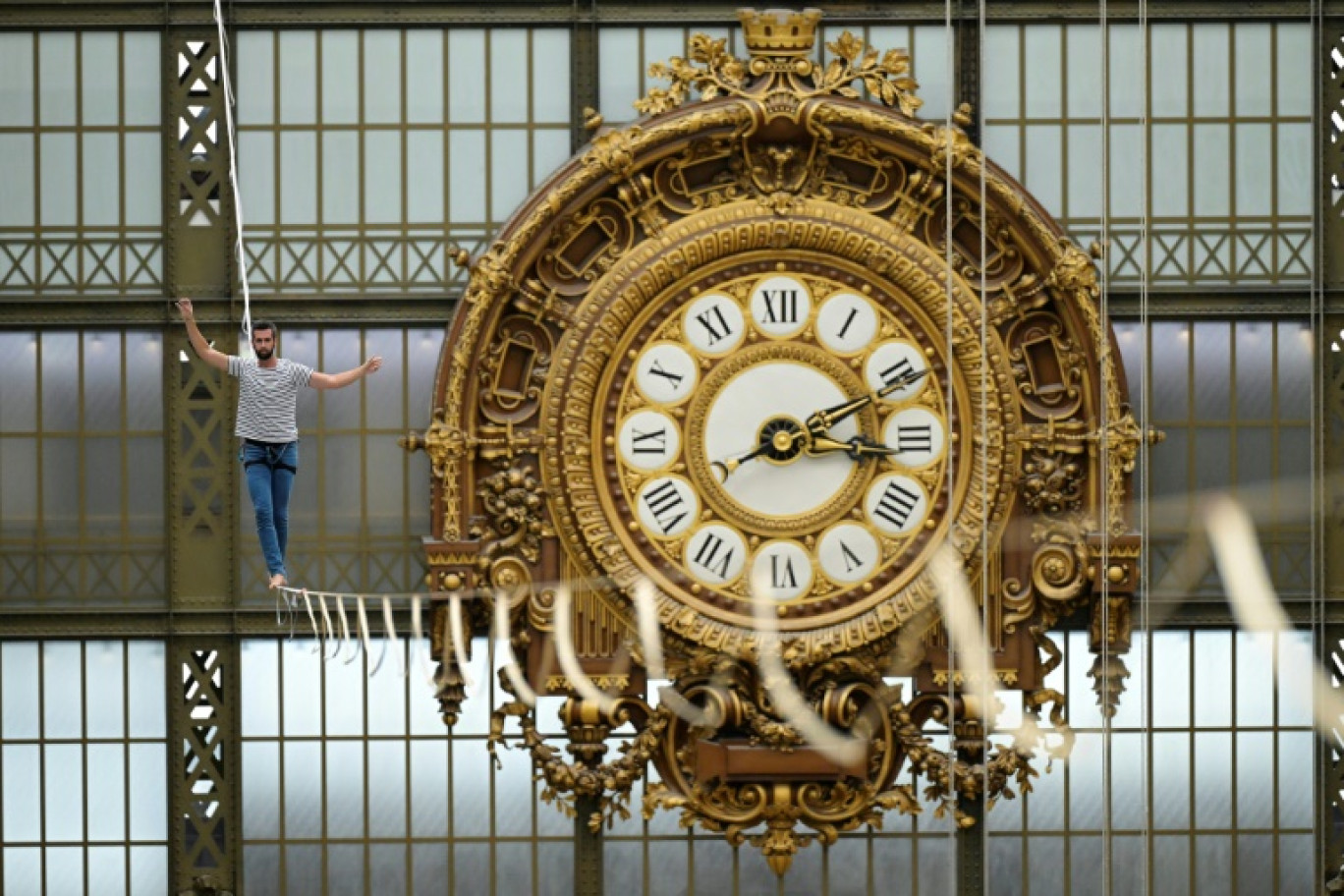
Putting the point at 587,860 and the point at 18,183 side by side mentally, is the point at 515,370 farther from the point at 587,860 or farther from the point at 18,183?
the point at 18,183

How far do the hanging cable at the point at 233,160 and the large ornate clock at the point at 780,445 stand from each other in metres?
1.43

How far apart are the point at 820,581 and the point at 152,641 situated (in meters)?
4.26

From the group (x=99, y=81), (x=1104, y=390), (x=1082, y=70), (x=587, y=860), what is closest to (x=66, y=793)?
(x=587, y=860)

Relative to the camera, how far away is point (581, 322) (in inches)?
683

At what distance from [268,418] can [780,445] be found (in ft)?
10.3

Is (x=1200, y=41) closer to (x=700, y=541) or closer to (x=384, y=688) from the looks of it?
(x=700, y=541)

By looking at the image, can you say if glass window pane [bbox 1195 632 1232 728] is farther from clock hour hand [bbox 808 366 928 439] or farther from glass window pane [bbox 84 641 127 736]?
glass window pane [bbox 84 641 127 736]

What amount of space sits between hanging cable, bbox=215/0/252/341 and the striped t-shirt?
0.34m

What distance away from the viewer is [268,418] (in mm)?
17031

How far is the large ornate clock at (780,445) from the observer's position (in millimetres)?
17312

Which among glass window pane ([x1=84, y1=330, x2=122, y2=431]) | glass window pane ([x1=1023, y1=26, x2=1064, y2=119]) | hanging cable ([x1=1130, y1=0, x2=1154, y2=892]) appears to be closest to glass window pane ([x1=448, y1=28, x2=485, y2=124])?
glass window pane ([x1=84, y1=330, x2=122, y2=431])

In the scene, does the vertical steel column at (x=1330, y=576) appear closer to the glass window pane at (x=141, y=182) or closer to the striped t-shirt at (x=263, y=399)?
the striped t-shirt at (x=263, y=399)

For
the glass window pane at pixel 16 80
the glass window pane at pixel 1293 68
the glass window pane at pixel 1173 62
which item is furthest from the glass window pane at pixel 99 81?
the glass window pane at pixel 1293 68

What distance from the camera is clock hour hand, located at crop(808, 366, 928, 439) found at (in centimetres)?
1741
